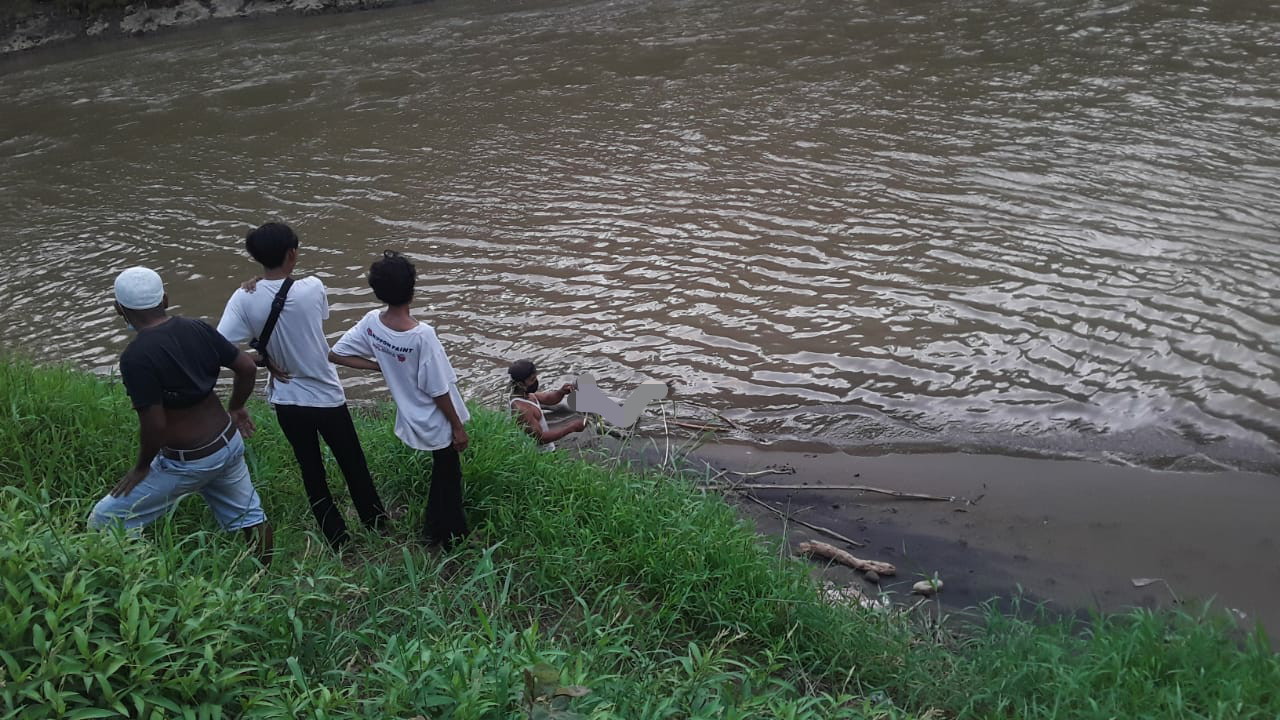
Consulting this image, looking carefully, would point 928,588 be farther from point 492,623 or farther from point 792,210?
point 792,210

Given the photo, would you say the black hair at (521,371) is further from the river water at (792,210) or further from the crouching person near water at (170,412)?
the crouching person near water at (170,412)

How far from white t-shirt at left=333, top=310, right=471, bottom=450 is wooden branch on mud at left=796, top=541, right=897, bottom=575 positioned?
7.10 feet

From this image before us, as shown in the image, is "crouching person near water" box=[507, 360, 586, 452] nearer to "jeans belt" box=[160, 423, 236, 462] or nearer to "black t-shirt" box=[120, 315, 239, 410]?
"jeans belt" box=[160, 423, 236, 462]

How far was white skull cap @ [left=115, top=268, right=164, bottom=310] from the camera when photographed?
377cm

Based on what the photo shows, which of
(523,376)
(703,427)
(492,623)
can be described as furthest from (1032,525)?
(492,623)

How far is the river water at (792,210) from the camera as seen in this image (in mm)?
7164

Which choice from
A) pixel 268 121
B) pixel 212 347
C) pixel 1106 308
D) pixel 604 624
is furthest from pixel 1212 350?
pixel 268 121

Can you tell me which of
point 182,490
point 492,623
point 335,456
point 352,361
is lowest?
point 492,623

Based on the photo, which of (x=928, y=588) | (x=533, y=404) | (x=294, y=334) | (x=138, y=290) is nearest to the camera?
(x=138, y=290)

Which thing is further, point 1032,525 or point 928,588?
point 1032,525

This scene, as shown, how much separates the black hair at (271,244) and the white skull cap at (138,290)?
45cm

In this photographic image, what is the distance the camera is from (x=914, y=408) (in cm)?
693

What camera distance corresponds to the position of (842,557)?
5.44 m

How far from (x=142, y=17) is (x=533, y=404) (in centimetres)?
2300
